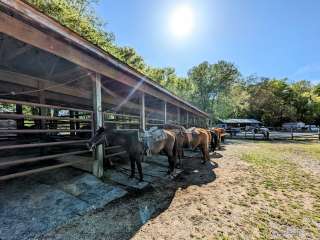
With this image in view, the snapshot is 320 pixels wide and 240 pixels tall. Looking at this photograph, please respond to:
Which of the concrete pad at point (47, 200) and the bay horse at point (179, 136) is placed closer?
the concrete pad at point (47, 200)

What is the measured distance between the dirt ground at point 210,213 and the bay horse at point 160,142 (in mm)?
735

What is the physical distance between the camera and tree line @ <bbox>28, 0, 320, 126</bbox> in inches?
520

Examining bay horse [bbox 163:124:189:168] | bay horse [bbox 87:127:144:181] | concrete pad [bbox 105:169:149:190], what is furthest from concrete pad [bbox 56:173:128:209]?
bay horse [bbox 163:124:189:168]

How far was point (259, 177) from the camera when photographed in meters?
4.73

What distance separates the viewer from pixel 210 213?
2809mm

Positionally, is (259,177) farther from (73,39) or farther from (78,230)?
(73,39)

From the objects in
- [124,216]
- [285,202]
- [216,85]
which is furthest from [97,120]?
[216,85]

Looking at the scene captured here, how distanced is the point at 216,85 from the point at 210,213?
2614 cm

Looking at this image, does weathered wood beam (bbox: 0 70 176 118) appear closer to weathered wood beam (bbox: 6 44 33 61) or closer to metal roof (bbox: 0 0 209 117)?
weathered wood beam (bbox: 6 44 33 61)

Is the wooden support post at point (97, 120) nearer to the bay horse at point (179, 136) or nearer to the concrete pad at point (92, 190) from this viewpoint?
the concrete pad at point (92, 190)

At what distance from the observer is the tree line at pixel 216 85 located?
1322 centimetres

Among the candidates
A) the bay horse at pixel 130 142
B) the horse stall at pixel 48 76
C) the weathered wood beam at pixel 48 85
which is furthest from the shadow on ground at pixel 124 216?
the weathered wood beam at pixel 48 85

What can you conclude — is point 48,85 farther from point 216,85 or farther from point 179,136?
point 216,85

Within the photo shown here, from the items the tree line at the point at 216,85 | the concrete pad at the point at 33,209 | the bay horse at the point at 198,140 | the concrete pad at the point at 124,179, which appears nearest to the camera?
the concrete pad at the point at 33,209
